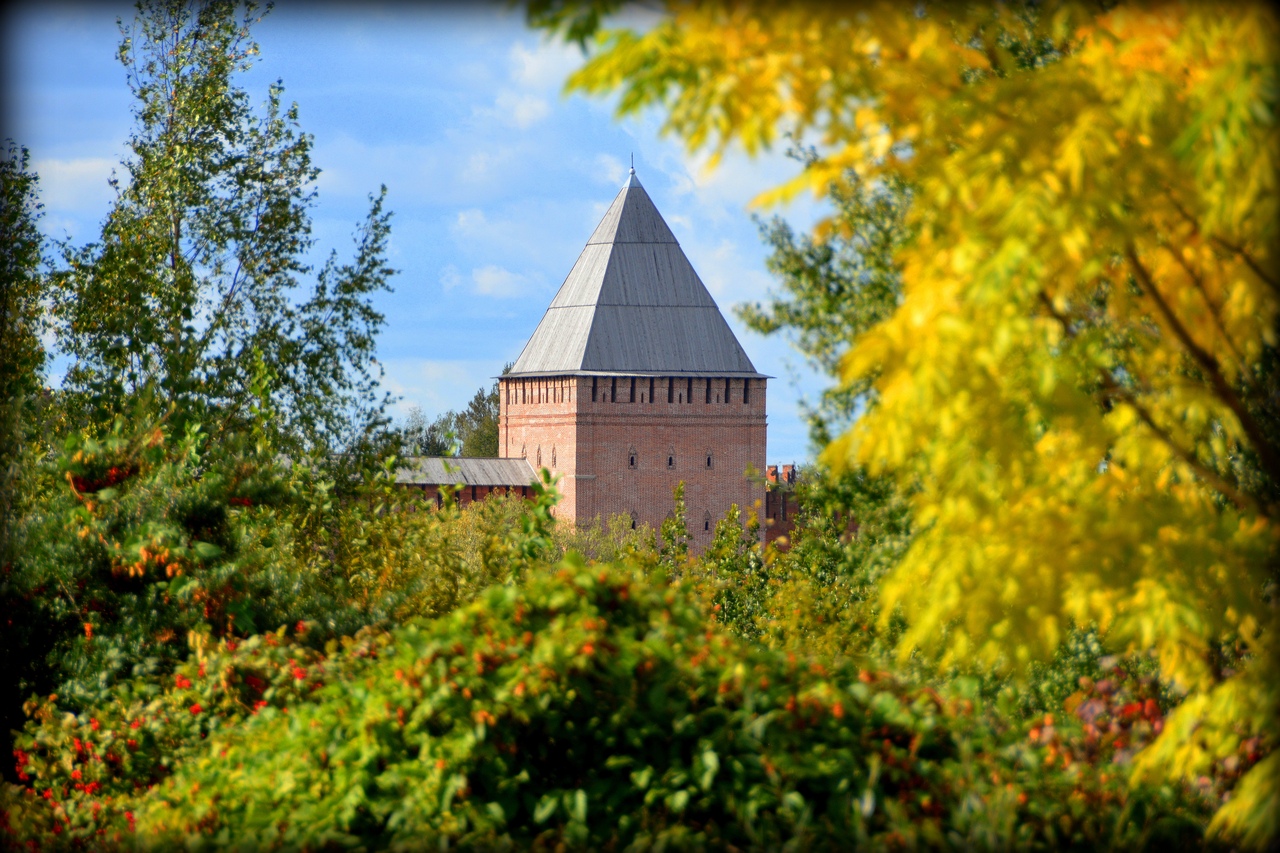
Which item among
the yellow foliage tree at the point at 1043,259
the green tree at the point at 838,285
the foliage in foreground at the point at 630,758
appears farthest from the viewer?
the green tree at the point at 838,285

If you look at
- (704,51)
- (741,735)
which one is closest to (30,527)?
(741,735)

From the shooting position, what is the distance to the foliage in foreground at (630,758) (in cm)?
372

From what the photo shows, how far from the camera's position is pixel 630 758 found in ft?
12.4

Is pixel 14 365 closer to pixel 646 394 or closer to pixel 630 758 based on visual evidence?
pixel 630 758

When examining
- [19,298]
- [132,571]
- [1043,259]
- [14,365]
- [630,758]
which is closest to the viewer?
[1043,259]

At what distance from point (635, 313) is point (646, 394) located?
11.6 feet

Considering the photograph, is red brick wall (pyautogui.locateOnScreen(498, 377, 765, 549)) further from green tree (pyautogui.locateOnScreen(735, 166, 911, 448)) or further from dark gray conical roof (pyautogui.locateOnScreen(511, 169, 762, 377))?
green tree (pyautogui.locateOnScreen(735, 166, 911, 448))

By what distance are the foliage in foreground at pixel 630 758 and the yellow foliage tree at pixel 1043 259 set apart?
0.42 metres

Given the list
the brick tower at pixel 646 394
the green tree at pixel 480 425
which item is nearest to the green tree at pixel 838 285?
the brick tower at pixel 646 394

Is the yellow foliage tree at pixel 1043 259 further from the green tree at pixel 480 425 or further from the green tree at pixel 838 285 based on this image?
the green tree at pixel 480 425

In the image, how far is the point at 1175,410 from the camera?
12.7ft

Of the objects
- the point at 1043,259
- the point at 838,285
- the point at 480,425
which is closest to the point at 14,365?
the point at 838,285

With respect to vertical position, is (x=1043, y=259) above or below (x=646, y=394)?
below

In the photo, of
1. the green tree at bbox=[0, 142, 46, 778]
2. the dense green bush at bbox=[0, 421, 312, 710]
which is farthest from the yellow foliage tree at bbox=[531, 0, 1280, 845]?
the green tree at bbox=[0, 142, 46, 778]
